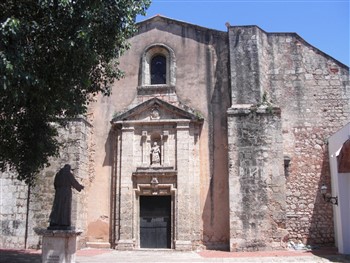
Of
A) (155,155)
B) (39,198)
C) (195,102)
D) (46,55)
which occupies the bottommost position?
(39,198)

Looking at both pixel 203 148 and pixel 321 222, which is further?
pixel 203 148

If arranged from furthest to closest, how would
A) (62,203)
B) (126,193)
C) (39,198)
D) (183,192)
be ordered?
(126,193)
(183,192)
(39,198)
(62,203)

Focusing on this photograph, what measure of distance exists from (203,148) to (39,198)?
5636mm

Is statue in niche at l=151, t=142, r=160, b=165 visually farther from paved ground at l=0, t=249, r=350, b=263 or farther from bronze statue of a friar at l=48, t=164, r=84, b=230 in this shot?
bronze statue of a friar at l=48, t=164, r=84, b=230

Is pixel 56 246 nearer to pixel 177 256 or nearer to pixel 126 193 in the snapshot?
pixel 177 256

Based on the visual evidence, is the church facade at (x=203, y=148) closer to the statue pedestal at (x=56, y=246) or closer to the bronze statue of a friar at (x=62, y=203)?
the bronze statue of a friar at (x=62, y=203)

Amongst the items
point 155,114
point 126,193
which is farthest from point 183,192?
point 155,114

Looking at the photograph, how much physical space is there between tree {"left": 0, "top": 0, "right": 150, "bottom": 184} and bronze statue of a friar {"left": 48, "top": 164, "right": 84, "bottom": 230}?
0.93m

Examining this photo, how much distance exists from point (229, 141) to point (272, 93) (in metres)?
2.68

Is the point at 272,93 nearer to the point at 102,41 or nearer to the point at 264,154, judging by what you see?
the point at 264,154

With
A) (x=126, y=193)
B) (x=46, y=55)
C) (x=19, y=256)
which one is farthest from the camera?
(x=126, y=193)

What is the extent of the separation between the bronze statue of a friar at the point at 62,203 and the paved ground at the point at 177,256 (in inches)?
92.5

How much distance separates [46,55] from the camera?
8.34 metres

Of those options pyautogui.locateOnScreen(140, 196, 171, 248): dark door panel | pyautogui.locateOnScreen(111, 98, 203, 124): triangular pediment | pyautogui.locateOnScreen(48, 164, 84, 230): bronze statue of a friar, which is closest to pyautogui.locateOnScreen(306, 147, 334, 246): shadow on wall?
pyautogui.locateOnScreen(140, 196, 171, 248): dark door panel
